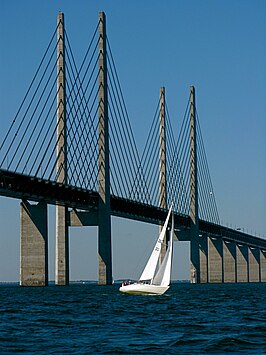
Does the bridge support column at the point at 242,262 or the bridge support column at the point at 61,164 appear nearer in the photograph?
the bridge support column at the point at 61,164

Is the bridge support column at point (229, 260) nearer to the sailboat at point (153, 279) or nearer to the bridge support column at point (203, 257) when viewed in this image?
the bridge support column at point (203, 257)

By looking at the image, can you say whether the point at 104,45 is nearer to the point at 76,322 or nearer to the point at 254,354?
the point at 76,322

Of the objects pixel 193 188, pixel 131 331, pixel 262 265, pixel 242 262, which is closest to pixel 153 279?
pixel 131 331

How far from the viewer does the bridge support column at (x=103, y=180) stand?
87.4 meters

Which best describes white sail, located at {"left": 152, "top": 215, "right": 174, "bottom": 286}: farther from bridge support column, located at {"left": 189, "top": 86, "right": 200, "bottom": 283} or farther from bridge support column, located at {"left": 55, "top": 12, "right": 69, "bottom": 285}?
bridge support column, located at {"left": 189, "top": 86, "right": 200, "bottom": 283}

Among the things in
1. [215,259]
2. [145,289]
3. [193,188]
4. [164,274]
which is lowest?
[145,289]

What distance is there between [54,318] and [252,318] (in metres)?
7.63

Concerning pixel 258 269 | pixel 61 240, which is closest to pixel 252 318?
pixel 61 240

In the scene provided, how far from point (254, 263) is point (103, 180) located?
89.9 metres

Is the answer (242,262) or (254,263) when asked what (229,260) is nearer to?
(242,262)

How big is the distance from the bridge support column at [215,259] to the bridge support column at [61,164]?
178 feet

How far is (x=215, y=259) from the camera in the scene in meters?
146

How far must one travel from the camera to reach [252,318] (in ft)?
122

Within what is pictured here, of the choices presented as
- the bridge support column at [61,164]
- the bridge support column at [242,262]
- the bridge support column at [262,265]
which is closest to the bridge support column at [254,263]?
the bridge support column at [262,265]
